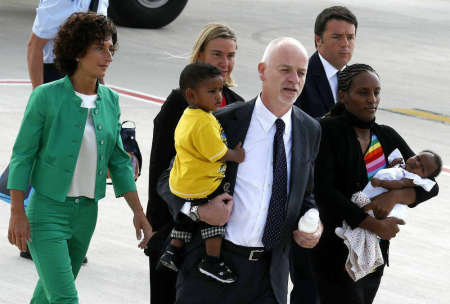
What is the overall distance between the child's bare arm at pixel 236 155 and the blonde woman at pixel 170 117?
758mm

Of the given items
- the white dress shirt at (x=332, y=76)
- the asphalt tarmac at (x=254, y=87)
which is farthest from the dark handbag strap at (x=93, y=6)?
the asphalt tarmac at (x=254, y=87)

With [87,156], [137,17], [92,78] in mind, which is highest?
[92,78]

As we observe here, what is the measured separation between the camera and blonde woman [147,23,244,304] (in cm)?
551

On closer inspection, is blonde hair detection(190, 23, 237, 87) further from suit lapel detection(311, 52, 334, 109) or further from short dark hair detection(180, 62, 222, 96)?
suit lapel detection(311, 52, 334, 109)

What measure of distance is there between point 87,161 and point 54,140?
0.24 m

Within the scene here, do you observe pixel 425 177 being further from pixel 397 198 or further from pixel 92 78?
pixel 92 78

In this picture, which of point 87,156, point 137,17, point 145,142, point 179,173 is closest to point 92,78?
point 87,156

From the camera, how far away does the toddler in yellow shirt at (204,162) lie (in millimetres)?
4715

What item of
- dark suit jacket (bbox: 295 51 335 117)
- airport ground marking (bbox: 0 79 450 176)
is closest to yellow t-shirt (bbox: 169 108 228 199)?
dark suit jacket (bbox: 295 51 335 117)

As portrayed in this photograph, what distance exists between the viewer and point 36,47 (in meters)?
6.94

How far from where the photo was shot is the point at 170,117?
550 cm

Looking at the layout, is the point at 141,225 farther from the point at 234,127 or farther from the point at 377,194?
the point at 377,194

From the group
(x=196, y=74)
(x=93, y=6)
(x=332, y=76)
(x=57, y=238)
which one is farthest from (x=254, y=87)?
(x=196, y=74)

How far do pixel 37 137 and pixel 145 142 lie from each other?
19.0 feet
